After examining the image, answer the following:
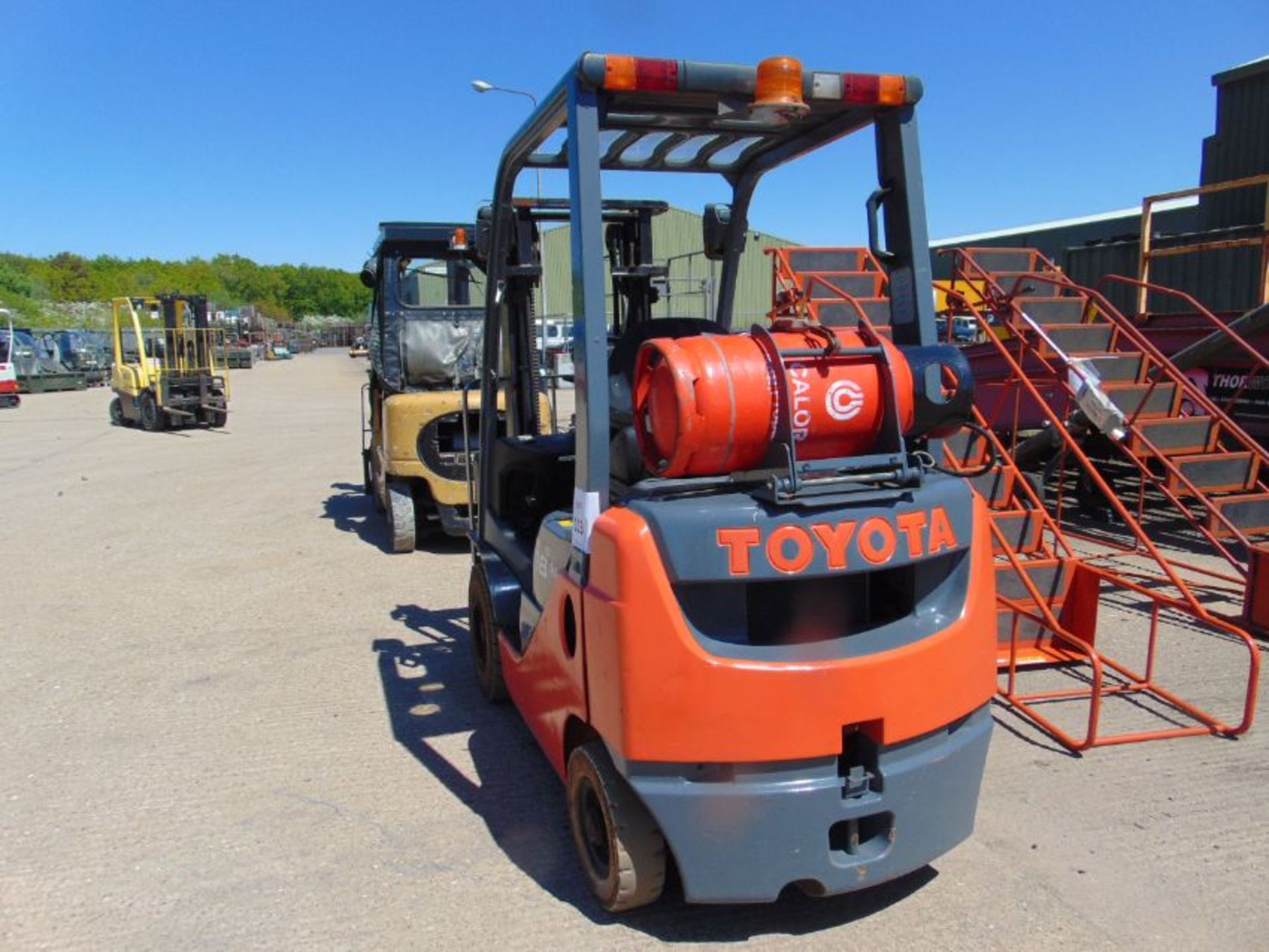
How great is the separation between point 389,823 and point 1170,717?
375 centimetres

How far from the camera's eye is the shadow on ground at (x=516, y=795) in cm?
299

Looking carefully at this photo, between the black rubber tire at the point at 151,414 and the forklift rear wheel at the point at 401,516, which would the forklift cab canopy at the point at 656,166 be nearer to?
the forklift rear wheel at the point at 401,516

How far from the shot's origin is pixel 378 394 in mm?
9500

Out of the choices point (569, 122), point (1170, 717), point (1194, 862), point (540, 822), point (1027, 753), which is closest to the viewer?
point (569, 122)

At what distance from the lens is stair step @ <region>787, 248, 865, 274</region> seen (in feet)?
30.7

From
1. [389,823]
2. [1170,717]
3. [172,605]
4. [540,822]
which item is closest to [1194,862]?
[1170,717]

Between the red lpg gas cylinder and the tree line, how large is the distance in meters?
52.5

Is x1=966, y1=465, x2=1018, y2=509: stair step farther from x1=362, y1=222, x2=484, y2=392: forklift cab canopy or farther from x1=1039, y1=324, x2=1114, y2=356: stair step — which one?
x1=362, y1=222, x2=484, y2=392: forklift cab canopy

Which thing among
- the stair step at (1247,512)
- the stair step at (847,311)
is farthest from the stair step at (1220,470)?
the stair step at (847,311)

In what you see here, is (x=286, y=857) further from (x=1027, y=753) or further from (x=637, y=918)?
(x=1027, y=753)

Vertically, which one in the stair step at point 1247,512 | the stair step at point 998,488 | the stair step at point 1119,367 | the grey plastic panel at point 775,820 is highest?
the stair step at point 1119,367

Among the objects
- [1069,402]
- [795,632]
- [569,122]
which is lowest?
[795,632]

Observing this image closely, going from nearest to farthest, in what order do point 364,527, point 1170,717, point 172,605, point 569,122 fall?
point 569,122
point 1170,717
point 172,605
point 364,527

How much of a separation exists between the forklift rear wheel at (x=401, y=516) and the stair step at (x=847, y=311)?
4.08 metres
